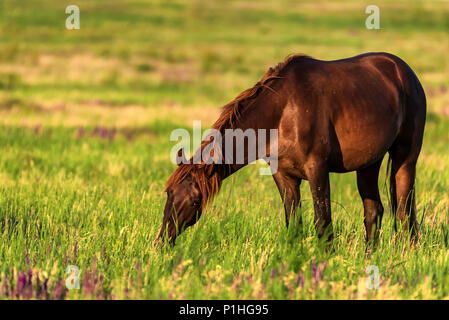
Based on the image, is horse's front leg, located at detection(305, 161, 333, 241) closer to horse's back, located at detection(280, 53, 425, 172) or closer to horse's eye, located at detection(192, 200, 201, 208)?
horse's back, located at detection(280, 53, 425, 172)

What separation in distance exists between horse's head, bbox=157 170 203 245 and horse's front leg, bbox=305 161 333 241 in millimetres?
969

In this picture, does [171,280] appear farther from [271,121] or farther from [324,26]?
[324,26]

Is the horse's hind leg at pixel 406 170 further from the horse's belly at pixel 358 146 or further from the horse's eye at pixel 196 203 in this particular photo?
the horse's eye at pixel 196 203

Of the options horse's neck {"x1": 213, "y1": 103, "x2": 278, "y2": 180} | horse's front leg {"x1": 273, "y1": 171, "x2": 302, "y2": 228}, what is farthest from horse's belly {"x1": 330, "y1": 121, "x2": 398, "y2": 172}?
horse's neck {"x1": 213, "y1": 103, "x2": 278, "y2": 180}

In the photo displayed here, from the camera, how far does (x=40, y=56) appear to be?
3972 cm

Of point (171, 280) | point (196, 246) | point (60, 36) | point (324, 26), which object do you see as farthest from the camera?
point (324, 26)

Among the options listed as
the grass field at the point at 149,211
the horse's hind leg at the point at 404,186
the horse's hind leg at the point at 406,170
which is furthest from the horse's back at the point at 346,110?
the grass field at the point at 149,211

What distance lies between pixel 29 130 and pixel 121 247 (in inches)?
367

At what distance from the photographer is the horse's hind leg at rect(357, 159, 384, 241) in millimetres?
6320

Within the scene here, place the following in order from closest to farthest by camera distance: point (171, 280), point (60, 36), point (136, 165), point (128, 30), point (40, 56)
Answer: point (171, 280)
point (136, 165)
point (40, 56)
point (60, 36)
point (128, 30)

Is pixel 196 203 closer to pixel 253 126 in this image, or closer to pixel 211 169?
pixel 211 169

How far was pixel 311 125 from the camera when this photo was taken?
17.1ft
